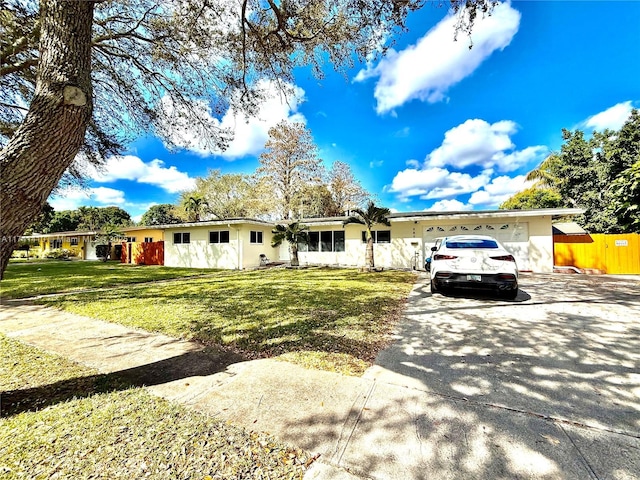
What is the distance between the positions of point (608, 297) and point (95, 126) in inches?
535

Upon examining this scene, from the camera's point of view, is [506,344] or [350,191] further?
[350,191]

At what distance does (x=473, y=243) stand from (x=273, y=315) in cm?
521

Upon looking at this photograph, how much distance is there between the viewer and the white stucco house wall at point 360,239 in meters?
12.0

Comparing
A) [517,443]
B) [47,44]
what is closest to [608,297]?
[517,443]

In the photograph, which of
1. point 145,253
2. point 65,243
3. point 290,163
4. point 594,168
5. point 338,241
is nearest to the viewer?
point 338,241

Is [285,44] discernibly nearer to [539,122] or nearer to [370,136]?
[370,136]

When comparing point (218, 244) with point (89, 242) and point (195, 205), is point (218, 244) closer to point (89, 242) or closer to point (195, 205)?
point (195, 205)

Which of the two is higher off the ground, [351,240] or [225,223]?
[225,223]

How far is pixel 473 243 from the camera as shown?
6.60m

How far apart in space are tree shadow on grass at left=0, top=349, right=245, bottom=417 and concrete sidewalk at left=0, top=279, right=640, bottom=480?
0.03m

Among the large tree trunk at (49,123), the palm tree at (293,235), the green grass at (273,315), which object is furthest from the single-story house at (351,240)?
the large tree trunk at (49,123)

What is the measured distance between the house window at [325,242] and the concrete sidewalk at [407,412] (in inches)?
485

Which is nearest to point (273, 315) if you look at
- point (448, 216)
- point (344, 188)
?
point (448, 216)

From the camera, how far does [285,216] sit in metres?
24.4
